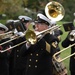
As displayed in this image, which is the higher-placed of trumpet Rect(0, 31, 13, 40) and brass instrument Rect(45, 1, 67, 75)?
A: brass instrument Rect(45, 1, 67, 75)

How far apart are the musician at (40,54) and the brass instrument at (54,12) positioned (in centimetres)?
34

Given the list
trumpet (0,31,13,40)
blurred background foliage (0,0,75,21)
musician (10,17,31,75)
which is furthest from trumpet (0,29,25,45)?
blurred background foliage (0,0,75,21)

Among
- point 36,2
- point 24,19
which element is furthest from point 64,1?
point 24,19

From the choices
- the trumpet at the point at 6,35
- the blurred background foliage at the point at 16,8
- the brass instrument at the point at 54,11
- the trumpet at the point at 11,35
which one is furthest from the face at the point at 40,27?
the blurred background foliage at the point at 16,8

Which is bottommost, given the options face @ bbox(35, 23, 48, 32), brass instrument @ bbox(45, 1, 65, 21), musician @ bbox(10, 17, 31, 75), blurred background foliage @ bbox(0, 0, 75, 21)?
blurred background foliage @ bbox(0, 0, 75, 21)

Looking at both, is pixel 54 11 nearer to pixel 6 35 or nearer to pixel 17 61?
pixel 6 35

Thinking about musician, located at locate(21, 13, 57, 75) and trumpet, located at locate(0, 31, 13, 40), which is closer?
musician, located at locate(21, 13, 57, 75)

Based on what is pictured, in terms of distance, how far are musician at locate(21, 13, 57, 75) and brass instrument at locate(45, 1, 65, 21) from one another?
0.34 metres

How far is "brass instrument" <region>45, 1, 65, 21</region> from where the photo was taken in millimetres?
7511

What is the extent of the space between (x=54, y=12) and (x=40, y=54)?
2.93 ft

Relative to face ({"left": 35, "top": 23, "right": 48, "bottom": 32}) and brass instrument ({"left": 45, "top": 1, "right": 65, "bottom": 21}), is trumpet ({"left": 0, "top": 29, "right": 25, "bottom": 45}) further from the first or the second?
face ({"left": 35, "top": 23, "right": 48, "bottom": 32})

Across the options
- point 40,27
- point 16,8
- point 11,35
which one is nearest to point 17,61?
point 11,35

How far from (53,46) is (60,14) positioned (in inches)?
31.2

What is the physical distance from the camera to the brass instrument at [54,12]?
7511mm
